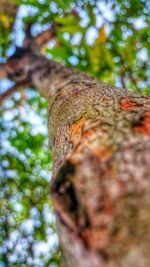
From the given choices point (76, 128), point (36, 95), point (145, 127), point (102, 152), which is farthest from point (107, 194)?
point (36, 95)

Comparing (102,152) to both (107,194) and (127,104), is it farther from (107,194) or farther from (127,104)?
(127,104)

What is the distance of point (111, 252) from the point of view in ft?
2.47

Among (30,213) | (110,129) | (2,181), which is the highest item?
(2,181)

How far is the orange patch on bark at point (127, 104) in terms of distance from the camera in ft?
4.88

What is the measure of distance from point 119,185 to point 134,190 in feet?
0.16

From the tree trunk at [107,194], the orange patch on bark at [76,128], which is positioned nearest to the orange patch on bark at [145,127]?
the tree trunk at [107,194]

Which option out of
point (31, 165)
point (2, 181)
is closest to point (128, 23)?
point (31, 165)

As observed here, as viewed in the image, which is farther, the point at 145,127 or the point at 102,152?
the point at 145,127

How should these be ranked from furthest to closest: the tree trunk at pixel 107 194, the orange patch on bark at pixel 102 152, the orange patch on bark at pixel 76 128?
the orange patch on bark at pixel 76 128, the orange patch on bark at pixel 102 152, the tree trunk at pixel 107 194

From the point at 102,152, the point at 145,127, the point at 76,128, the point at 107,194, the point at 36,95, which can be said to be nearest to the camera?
the point at 107,194

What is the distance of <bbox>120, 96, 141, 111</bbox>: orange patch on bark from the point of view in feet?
4.88

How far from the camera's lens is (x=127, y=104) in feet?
5.05

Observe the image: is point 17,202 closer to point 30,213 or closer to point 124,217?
point 30,213

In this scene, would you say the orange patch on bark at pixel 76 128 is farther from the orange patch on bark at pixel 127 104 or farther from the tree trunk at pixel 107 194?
the orange patch on bark at pixel 127 104
